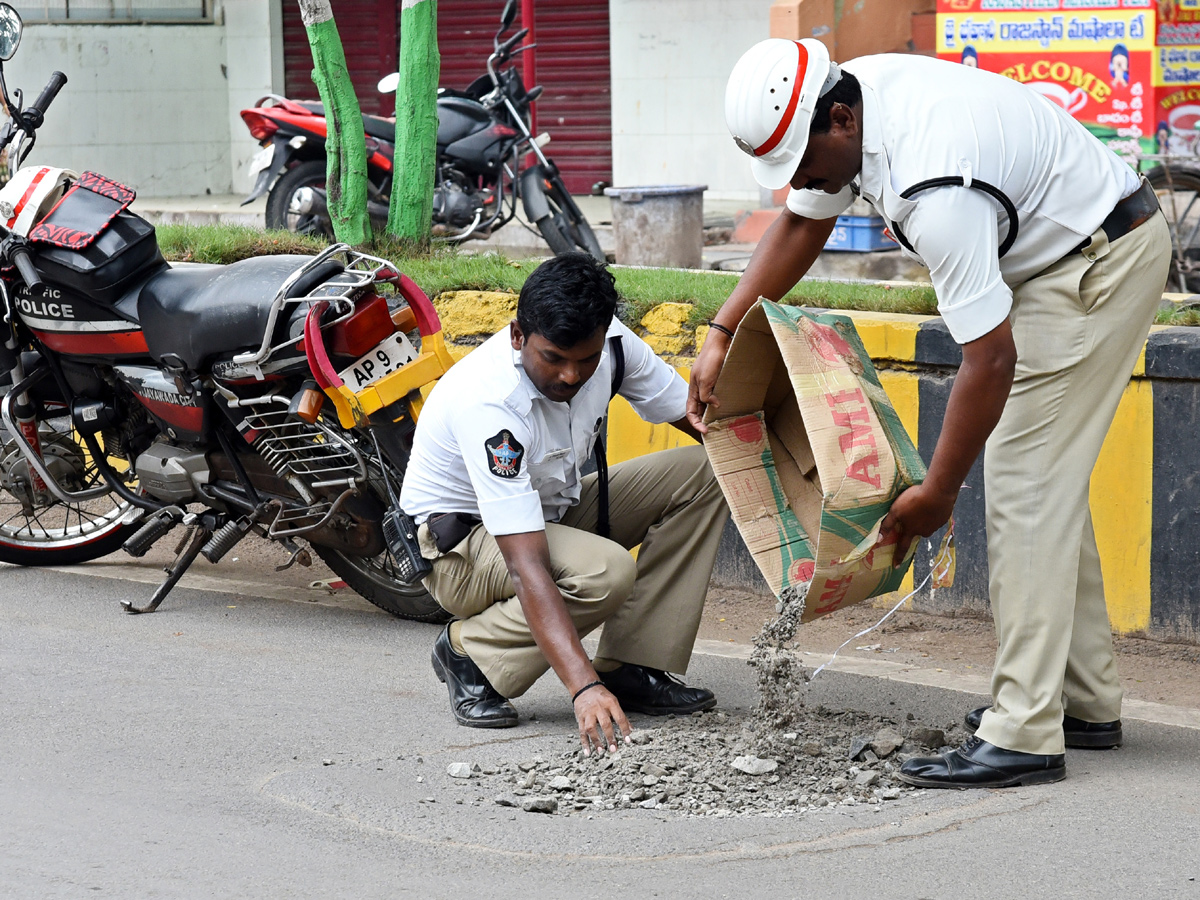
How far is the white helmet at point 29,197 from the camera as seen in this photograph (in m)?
4.97

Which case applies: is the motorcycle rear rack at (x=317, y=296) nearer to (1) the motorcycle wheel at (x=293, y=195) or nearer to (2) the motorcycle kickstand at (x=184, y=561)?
(2) the motorcycle kickstand at (x=184, y=561)

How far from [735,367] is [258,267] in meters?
1.70

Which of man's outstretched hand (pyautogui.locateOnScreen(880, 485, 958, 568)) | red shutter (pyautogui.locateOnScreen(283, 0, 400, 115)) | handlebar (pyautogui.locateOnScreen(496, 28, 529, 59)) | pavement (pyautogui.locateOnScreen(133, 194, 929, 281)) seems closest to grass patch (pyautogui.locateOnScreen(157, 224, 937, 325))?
man's outstretched hand (pyautogui.locateOnScreen(880, 485, 958, 568))

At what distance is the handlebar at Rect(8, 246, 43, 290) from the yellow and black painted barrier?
8.83ft

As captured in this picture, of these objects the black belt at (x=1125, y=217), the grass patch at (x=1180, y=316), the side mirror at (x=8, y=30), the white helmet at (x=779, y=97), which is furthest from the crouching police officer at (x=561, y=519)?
the side mirror at (x=8, y=30)

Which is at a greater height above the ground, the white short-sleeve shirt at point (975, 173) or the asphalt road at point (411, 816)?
the white short-sleeve shirt at point (975, 173)

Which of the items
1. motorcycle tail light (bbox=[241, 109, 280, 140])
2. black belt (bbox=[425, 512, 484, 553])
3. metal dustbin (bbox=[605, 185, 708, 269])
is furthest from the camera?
metal dustbin (bbox=[605, 185, 708, 269])

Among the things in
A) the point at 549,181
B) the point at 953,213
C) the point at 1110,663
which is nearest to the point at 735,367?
the point at 953,213

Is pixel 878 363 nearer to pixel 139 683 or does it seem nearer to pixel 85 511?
pixel 139 683

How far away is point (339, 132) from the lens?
22.9 ft

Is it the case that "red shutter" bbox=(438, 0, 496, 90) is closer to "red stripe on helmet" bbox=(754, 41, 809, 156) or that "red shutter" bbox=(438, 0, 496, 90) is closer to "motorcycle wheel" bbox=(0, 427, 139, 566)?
"motorcycle wheel" bbox=(0, 427, 139, 566)

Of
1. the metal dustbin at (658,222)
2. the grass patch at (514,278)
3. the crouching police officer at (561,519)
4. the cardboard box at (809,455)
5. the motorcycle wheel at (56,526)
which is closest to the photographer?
the cardboard box at (809,455)

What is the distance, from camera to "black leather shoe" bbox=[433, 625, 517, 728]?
3814 mm

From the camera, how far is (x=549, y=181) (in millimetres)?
9211
